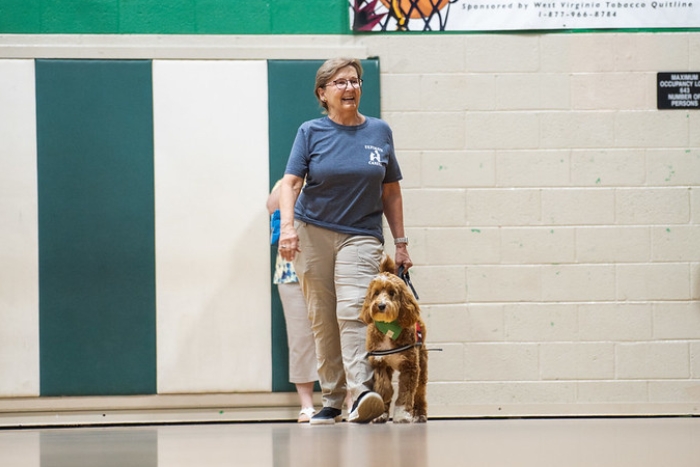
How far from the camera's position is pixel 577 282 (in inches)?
204

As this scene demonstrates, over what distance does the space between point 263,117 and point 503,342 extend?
1.67 metres

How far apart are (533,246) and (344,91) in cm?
160

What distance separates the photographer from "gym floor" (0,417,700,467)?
2.72m

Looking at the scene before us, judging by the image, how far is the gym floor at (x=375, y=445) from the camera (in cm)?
272

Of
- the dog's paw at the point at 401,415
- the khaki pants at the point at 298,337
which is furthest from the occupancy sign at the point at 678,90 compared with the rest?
the dog's paw at the point at 401,415

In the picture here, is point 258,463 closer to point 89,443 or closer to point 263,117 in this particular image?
point 89,443

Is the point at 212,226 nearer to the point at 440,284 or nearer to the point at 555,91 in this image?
the point at 440,284

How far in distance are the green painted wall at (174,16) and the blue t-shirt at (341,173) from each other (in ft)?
3.82

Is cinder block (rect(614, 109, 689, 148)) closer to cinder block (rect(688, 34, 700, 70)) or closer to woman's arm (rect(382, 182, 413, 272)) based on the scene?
cinder block (rect(688, 34, 700, 70))

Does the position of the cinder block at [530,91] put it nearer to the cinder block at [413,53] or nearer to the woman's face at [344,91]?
the cinder block at [413,53]

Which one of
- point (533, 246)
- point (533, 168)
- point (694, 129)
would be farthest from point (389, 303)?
point (694, 129)

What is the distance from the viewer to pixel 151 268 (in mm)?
5047

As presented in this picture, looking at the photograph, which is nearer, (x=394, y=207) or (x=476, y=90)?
(x=394, y=207)

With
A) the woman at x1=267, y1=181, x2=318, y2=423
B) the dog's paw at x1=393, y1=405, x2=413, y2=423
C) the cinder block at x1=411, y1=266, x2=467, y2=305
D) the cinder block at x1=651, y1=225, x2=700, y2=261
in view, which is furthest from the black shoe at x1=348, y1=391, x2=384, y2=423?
the cinder block at x1=651, y1=225, x2=700, y2=261
